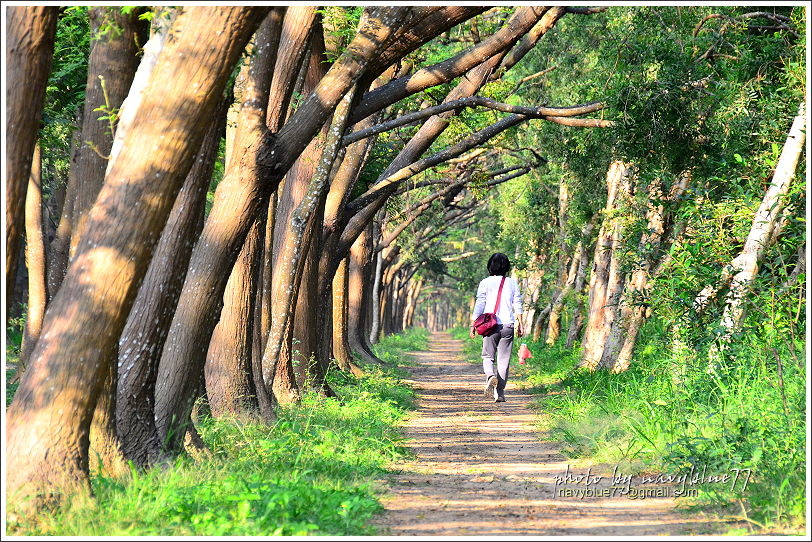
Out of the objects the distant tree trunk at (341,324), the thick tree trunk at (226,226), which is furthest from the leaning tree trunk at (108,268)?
the distant tree trunk at (341,324)

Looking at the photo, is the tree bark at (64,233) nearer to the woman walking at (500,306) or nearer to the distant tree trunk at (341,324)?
the woman walking at (500,306)

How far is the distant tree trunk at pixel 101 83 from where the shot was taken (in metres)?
7.61

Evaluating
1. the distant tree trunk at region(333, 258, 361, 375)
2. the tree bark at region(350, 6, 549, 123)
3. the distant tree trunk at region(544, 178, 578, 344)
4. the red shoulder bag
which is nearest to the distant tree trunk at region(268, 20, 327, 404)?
the tree bark at region(350, 6, 549, 123)

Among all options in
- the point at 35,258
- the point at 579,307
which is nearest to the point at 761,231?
the point at 35,258

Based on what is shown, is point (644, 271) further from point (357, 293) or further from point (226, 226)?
point (357, 293)

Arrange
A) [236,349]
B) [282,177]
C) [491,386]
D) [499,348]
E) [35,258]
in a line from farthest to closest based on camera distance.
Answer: [35,258] < [491,386] < [499,348] < [236,349] < [282,177]

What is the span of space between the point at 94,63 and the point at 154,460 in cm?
304

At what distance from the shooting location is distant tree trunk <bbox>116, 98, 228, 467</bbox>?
722 centimetres

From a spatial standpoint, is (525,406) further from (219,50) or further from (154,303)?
(219,50)

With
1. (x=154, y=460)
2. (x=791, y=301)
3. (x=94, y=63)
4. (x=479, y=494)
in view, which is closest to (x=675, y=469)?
(x=479, y=494)

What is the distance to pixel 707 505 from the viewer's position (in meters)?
6.71

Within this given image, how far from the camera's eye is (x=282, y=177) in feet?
29.1

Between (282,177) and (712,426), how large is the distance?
163 inches

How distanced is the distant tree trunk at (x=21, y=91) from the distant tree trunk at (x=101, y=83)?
5.11 ft
